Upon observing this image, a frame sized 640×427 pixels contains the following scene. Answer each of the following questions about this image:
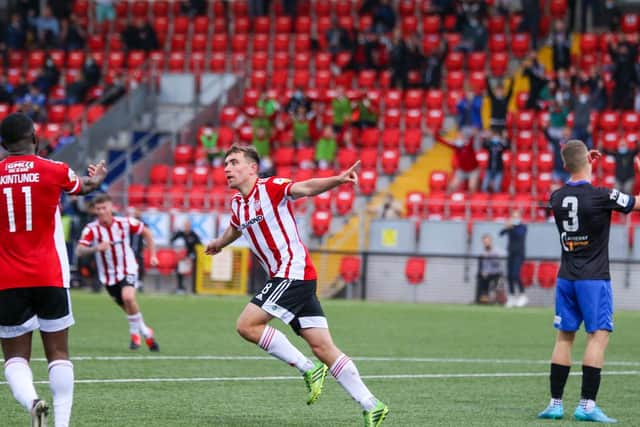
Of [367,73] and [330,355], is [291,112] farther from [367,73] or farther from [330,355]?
[330,355]

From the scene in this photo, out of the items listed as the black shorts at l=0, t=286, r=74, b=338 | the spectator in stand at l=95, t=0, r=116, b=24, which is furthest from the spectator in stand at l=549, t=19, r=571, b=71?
the black shorts at l=0, t=286, r=74, b=338

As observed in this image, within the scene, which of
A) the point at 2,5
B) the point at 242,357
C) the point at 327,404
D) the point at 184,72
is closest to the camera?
the point at 327,404

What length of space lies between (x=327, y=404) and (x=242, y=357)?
3.98m

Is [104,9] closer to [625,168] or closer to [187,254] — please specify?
[187,254]

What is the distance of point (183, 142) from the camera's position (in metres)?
32.5

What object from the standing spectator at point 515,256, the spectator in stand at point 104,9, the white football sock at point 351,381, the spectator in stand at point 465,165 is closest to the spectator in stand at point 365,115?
the spectator in stand at point 465,165

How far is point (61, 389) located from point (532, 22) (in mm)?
26354

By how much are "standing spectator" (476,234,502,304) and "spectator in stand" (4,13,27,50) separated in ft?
56.6

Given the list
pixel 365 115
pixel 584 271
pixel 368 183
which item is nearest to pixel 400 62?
pixel 365 115

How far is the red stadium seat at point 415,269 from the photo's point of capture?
25766mm

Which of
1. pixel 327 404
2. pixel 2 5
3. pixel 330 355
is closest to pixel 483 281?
pixel 327 404

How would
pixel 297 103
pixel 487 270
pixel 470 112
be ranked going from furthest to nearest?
pixel 297 103 → pixel 470 112 → pixel 487 270

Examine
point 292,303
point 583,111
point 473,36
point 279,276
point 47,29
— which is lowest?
point 292,303

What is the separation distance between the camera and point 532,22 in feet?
106
